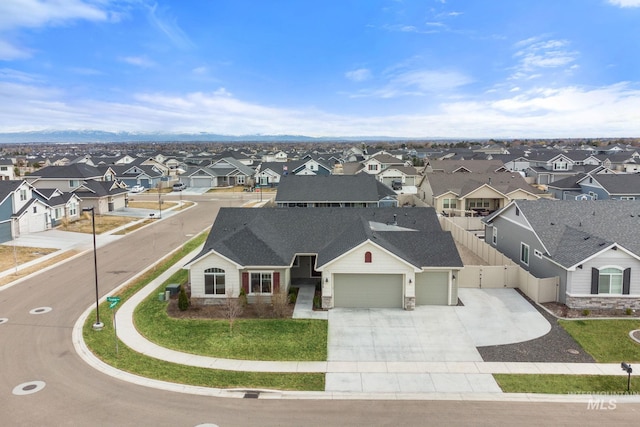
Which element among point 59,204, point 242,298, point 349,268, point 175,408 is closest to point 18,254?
point 59,204

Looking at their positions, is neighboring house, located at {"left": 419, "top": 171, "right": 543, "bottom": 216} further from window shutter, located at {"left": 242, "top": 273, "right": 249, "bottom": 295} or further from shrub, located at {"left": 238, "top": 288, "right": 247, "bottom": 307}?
shrub, located at {"left": 238, "top": 288, "right": 247, "bottom": 307}

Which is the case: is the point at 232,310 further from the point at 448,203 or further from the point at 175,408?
the point at 448,203

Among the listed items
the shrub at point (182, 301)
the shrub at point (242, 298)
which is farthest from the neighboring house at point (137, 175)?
the shrub at point (242, 298)

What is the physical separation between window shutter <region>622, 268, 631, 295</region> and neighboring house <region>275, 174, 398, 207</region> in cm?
2908

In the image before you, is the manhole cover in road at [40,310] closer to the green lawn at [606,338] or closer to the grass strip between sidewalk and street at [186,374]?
the grass strip between sidewalk and street at [186,374]

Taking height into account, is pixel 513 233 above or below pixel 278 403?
above

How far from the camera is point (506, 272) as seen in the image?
2984cm

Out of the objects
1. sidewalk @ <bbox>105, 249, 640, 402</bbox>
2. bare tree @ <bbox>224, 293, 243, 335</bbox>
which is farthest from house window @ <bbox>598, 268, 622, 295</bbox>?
bare tree @ <bbox>224, 293, 243, 335</bbox>

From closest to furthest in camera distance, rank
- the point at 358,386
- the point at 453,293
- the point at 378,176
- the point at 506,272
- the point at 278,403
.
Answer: the point at 278,403 → the point at 358,386 → the point at 453,293 → the point at 506,272 → the point at 378,176

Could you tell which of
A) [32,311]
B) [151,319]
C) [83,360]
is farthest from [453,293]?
[32,311]

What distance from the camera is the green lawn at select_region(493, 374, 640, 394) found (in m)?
17.4

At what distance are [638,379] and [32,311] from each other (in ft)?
98.7

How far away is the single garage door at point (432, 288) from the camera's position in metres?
27.2

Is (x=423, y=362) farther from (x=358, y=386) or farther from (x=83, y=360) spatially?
(x=83, y=360)
